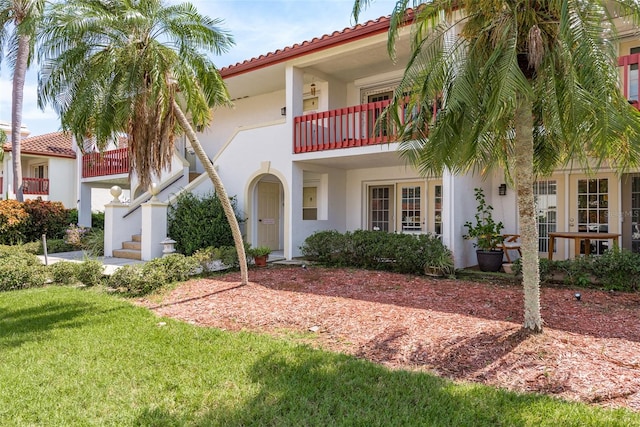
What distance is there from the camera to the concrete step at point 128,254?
1268 cm

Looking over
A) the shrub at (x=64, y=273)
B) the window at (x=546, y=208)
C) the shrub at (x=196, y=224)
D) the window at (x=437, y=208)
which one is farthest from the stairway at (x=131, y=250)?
the window at (x=546, y=208)

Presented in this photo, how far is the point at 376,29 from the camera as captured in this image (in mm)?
10266

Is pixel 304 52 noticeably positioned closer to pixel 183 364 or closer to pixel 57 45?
pixel 57 45

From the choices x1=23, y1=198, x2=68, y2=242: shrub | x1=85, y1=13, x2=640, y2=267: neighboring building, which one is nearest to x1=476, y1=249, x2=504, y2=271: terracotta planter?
x1=85, y1=13, x2=640, y2=267: neighboring building

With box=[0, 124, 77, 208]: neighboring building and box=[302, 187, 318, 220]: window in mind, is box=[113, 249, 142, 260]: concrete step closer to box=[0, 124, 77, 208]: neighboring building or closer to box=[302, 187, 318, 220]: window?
box=[302, 187, 318, 220]: window

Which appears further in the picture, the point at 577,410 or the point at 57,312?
the point at 57,312

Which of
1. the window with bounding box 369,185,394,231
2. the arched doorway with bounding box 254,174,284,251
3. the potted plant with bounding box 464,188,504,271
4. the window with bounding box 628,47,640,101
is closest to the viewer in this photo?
the window with bounding box 628,47,640,101

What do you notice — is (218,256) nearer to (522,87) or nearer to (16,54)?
(522,87)

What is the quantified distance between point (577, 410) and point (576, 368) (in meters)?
1.02

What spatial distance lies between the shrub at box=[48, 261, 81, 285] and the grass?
3921mm

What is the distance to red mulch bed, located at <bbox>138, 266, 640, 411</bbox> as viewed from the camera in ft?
14.2

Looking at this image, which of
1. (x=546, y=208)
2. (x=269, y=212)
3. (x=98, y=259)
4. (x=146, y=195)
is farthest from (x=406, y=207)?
(x=98, y=259)

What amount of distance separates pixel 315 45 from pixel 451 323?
327 inches

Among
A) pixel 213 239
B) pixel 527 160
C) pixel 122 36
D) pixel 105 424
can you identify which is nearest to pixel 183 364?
pixel 105 424
